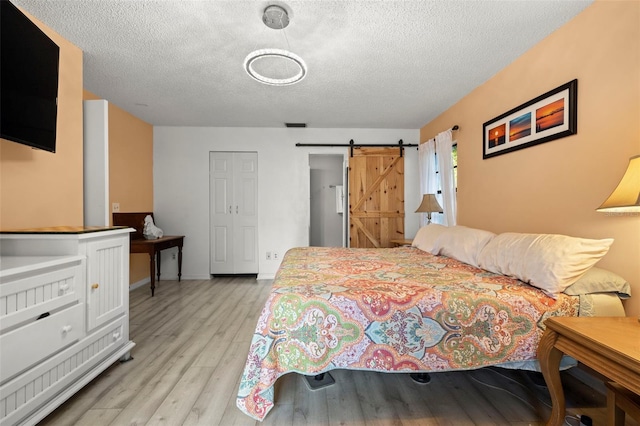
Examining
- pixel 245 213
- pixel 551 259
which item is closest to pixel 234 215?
pixel 245 213

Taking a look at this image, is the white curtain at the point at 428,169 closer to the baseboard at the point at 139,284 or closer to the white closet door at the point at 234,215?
the white closet door at the point at 234,215

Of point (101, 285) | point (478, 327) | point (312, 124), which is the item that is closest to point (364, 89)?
point (312, 124)

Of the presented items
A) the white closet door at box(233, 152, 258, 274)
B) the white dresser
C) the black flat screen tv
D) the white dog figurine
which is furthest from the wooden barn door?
the black flat screen tv

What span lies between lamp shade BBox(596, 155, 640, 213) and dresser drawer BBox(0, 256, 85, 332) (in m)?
2.70

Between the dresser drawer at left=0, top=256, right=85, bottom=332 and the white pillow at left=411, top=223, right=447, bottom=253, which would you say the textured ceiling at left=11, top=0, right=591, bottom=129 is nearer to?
the white pillow at left=411, top=223, right=447, bottom=253

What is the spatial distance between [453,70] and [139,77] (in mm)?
3155

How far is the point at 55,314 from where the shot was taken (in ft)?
4.38

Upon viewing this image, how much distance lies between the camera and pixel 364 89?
2.87 m

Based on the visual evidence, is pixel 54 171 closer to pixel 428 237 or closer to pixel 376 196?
pixel 428 237

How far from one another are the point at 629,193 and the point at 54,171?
3.47 m

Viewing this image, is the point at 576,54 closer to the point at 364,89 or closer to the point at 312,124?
the point at 364,89

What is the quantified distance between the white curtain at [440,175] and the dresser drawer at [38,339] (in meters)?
3.60

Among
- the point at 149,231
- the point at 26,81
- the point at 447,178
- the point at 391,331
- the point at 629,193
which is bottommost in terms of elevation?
the point at 391,331

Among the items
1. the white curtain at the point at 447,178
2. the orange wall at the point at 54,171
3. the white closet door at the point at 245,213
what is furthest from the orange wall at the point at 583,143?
the orange wall at the point at 54,171
